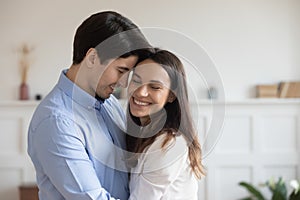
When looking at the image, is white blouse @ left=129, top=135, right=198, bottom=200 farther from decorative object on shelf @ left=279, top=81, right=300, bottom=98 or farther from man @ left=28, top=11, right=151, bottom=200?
decorative object on shelf @ left=279, top=81, right=300, bottom=98

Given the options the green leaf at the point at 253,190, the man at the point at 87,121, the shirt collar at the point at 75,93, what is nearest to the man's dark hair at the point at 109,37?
the man at the point at 87,121

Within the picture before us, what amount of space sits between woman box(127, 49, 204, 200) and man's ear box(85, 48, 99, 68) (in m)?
0.13

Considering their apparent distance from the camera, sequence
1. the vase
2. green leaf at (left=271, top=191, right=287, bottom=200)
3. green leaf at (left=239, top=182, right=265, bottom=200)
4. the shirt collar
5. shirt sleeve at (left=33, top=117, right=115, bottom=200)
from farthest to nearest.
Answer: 1. the vase
2. green leaf at (left=239, top=182, right=265, bottom=200)
3. green leaf at (left=271, top=191, right=287, bottom=200)
4. the shirt collar
5. shirt sleeve at (left=33, top=117, right=115, bottom=200)

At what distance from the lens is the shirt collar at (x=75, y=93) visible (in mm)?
1463

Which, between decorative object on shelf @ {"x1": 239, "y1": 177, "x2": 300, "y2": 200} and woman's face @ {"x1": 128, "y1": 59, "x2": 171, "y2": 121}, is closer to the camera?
woman's face @ {"x1": 128, "y1": 59, "x2": 171, "y2": 121}

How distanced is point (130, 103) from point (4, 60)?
3533mm

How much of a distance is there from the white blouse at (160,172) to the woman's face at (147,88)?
0.10 meters

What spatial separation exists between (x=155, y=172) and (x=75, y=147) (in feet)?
0.85

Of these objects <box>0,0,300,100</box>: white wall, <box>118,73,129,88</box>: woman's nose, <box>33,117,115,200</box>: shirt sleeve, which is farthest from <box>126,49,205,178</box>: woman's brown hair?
<box>0,0,300,100</box>: white wall

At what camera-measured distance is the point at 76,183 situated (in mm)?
1353

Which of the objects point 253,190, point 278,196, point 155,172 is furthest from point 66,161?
point 253,190

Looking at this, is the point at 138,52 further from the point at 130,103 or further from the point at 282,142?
the point at 282,142

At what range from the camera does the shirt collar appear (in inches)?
57.6

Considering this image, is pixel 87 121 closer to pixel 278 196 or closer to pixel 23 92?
pixel 278 196
